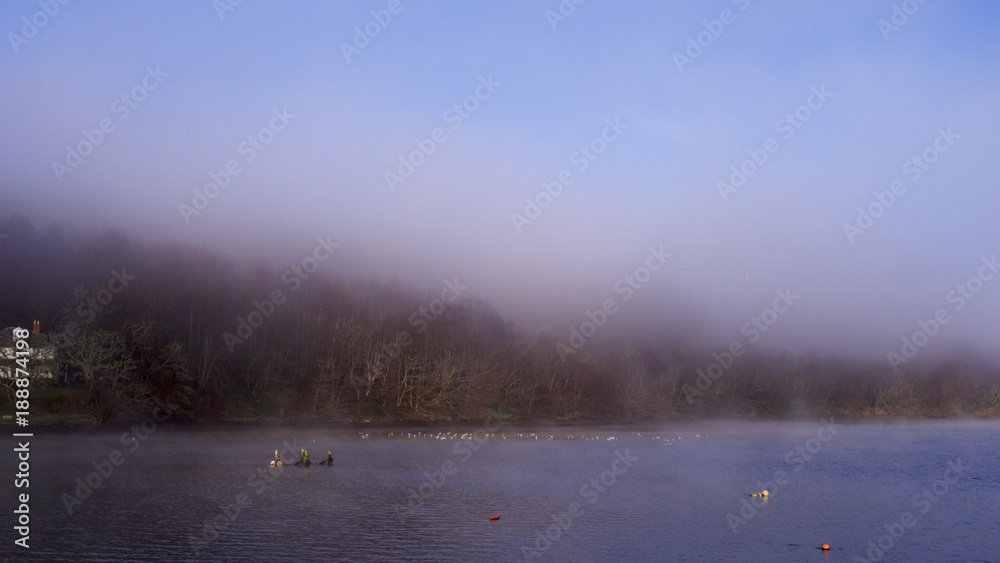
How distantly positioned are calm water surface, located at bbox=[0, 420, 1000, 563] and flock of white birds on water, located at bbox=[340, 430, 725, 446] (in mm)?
9213

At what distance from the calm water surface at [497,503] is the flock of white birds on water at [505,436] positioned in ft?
30.2

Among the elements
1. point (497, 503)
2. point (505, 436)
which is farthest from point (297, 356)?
point (497, 503)

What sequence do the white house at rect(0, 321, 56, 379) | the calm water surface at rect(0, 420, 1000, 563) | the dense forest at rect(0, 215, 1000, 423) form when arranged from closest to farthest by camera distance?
the calm water surface at rect(0, 420, 1000, 563)
the white house at rect(0, 321, 56, 379)
the dense forest at rect(0, 215, 1000, 423)

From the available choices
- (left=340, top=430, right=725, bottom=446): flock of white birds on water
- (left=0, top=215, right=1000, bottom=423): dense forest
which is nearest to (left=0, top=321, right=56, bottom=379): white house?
(left=0, top=215, right=1000, bottom=423): dense forest

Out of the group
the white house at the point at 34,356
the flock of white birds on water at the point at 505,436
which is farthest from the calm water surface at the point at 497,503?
the flock of white birds on water at the point at 505,436

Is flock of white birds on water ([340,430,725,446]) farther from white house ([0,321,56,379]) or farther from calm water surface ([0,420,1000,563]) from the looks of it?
white house ([0,321,56,379])

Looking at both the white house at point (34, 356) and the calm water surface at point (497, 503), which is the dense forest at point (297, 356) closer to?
the white house at point (34, 356)

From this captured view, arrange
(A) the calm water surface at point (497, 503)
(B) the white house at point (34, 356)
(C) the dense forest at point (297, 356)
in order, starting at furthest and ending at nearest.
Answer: (C) the dense forest at point (297, 356), (B) the white house at point (34, 356), (A) the calm water surface at point (497, 503)

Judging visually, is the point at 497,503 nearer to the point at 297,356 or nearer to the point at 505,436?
the point at 505,436

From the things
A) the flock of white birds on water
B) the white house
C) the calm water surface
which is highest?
the white house

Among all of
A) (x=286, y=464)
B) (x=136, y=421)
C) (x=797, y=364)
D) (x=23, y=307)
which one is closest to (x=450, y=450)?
(x=286, y=464)

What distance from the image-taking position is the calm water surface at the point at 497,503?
2670cm

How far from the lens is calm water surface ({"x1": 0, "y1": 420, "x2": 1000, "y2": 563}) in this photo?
2670 centimetres

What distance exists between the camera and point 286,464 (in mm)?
49562
